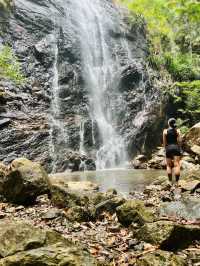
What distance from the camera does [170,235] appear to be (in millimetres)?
4680

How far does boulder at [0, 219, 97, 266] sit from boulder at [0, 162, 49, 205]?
3.50m

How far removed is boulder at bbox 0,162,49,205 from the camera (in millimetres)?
8000

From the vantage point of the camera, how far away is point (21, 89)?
2230 centimetres

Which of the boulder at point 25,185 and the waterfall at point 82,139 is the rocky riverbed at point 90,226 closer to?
the boulder at point 25,185

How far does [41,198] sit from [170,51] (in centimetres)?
3054

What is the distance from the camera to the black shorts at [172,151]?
10398 mm

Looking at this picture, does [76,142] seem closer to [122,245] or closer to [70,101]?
[70,101]

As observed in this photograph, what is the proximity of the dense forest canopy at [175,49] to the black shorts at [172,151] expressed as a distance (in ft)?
55.6

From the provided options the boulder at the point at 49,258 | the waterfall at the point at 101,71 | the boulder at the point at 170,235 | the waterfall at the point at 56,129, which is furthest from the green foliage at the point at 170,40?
the boulder at the point at 49,258

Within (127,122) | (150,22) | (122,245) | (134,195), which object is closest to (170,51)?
(150,22)

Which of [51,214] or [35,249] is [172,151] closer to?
[51,214]

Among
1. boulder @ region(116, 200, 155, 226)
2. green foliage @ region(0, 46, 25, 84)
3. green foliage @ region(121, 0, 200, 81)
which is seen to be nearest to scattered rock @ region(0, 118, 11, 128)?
green foliage @ region(0, 46, 25, 84)

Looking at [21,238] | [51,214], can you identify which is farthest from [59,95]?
[21,238]

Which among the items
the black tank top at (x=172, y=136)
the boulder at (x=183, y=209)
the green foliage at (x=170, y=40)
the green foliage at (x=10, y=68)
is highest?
the green foliage at (x=170, y=40)
